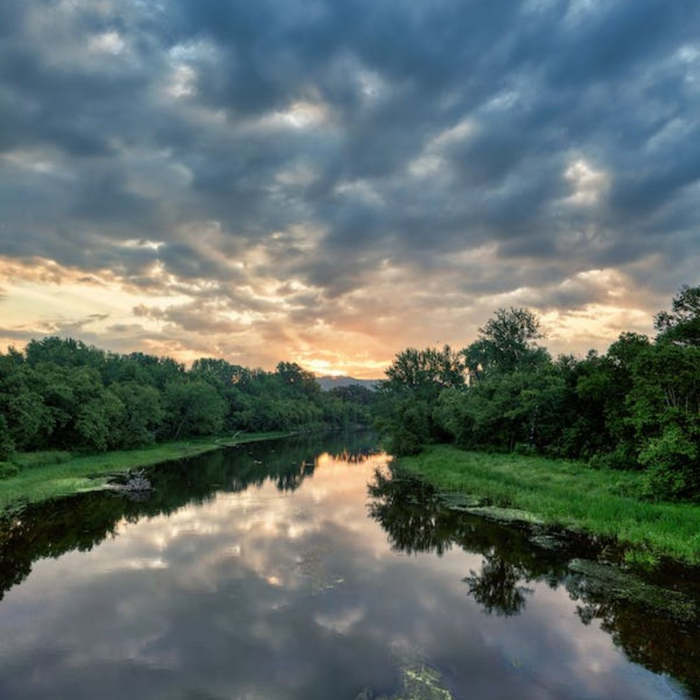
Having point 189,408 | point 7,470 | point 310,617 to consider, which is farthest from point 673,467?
point 189,408

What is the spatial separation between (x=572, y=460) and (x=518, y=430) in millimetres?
13259

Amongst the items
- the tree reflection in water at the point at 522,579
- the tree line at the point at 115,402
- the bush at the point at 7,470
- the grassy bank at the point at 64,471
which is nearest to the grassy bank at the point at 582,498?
the tree reflection in water at the point at 522,579

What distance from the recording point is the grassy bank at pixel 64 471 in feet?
113

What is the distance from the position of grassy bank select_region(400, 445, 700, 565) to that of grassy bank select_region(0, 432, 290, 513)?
103ft

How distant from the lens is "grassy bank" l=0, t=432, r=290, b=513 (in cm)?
3431

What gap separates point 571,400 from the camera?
47875 mm

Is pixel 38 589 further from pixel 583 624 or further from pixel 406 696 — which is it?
pixel 583 624

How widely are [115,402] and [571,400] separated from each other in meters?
56.8

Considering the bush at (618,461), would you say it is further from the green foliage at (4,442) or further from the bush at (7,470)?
the green foliage at (4,442)

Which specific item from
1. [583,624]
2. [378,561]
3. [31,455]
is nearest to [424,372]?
[31,455]

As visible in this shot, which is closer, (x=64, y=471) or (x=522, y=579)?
(x=522, y=579)

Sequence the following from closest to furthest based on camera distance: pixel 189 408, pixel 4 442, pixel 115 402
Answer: pixel 4 442 → pixel 115 402 → pixel 189 408

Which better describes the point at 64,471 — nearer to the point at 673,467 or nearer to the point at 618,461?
the point at 618,461

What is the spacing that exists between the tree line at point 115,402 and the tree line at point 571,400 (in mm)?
38023
